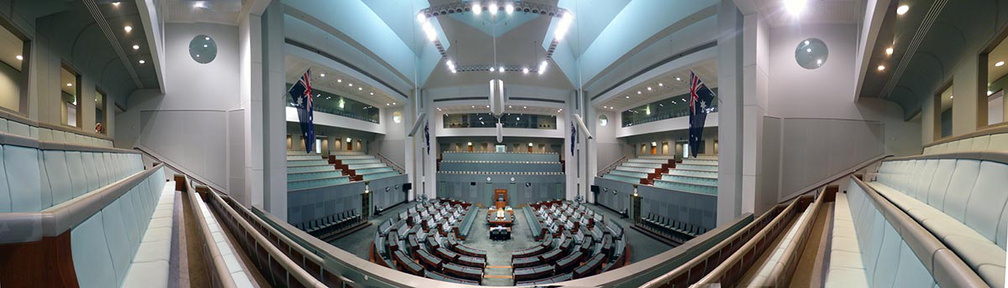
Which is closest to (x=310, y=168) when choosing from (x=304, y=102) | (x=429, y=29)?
(x=304, y=102)

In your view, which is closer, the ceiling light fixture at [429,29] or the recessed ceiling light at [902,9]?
the recessed ceiling light at [902,9]

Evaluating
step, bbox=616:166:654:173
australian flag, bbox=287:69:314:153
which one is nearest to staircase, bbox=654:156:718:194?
step, bbox=616:166:654:173

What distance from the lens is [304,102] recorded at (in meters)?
A: 6.26

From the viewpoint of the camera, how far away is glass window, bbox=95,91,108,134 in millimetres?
5141

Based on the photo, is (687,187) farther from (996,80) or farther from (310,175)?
(310,175)

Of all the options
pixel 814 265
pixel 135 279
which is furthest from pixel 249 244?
pixel 814 265

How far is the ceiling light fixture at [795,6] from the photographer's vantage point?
500 cm

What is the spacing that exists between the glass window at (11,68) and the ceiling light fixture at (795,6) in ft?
28.1

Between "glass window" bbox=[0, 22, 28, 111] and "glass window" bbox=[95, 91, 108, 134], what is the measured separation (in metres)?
5.96

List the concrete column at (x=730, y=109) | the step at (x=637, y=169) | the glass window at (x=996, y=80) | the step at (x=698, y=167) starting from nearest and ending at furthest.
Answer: the glass window at (x=996, y=80)
the concrete column at (x=730, y=109)
the step at (x=698, y=167)
the step at (x=637, y=169)

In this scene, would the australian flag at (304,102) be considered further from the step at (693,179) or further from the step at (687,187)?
the step at (693,179)

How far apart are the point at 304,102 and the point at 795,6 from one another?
10.2 meters

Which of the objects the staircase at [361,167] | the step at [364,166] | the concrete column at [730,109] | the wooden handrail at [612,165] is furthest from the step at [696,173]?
the step at [364,166]

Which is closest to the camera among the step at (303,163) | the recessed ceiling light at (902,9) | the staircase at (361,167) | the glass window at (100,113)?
the recessed ceiling light at (902,9)
